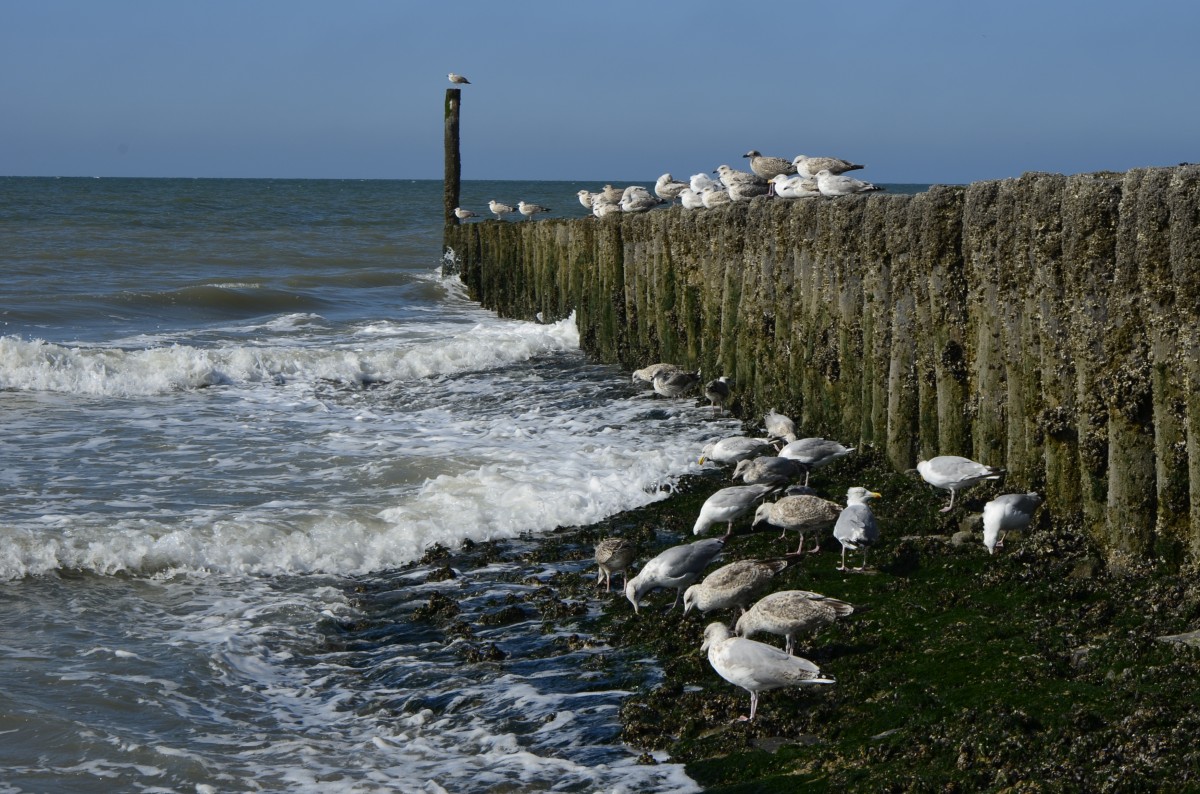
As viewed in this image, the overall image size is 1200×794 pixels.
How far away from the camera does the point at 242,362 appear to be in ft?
51.8

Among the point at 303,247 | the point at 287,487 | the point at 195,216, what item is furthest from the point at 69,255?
the point at 287,487

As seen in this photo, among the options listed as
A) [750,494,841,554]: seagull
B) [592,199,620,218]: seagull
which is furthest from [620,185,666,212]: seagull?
[750,494,841,554]: seagull

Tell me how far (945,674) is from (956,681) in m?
0.10

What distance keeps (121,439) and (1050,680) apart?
9026mm

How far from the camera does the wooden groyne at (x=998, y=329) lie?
18.5 ft

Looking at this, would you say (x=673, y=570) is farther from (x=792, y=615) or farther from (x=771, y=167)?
(x=771, y=167)

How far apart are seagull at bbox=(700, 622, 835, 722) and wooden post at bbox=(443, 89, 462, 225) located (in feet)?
68.5

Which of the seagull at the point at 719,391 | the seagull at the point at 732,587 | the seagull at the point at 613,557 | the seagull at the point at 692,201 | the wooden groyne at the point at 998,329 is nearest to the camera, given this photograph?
the wooden groyne at the point at 998,329

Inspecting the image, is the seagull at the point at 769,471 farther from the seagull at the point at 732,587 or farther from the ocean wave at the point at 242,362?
the ocean wave at the point at 242,362

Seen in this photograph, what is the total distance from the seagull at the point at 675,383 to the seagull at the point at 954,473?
16.3 feet

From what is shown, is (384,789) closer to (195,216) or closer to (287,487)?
(287,487)

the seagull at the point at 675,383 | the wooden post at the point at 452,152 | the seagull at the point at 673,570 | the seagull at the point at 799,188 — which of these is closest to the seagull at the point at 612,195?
the seagull at the point at 675,383

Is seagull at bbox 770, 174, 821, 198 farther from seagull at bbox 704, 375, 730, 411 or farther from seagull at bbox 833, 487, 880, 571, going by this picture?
seagull at bbox 833, 487, 880, 571

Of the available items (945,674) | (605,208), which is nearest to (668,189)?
(605,208)
